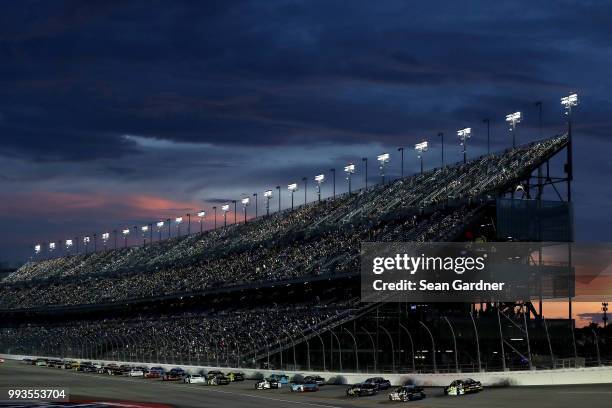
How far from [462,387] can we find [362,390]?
807 centimetres

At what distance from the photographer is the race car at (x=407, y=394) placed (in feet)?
243

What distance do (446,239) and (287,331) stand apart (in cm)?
2010

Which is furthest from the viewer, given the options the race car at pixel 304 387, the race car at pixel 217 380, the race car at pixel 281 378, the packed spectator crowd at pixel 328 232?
the packed spectator crowd at pixel 328 232

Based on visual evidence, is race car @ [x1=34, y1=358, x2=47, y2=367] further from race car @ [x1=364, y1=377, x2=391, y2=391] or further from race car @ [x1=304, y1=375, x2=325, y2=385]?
race car @ [x1=364, y1=377, x2=391, y2=391]

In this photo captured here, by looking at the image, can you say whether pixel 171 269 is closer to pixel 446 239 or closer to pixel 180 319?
pixel 180 319

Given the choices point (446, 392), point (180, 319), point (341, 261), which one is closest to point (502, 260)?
point (341, 261)

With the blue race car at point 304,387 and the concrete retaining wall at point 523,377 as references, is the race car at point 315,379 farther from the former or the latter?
the concrete retaining wall at point 523,377

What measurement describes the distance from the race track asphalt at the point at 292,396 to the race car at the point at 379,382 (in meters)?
0.57

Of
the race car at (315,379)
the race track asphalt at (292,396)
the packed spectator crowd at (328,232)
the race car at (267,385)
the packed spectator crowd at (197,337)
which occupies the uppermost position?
the packed spectator crowd at (328,232)

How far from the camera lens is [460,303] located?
107188 millimetres

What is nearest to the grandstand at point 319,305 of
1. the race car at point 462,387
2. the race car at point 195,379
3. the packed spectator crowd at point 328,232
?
the packed spectator crowd at point 328,232

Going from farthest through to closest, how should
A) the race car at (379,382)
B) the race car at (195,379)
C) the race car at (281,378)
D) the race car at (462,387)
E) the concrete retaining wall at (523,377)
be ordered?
the race car at (195,379), the race car at (281,378), the concrete retaining wall at (523,377), the race car at (379,382), the race car at (462,387)

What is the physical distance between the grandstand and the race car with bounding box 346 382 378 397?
519 cm

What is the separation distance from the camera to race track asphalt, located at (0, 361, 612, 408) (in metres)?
70.7
